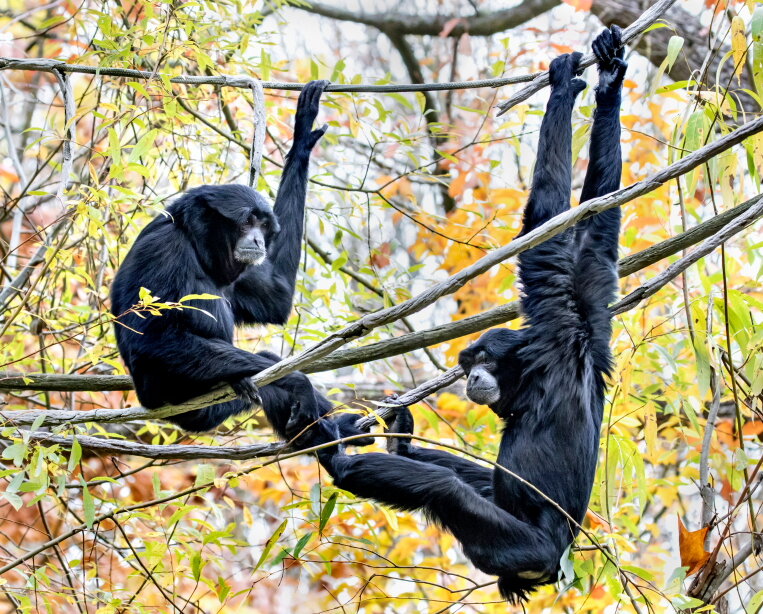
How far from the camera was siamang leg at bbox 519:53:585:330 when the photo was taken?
4594mm

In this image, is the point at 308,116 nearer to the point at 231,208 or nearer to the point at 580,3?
the point at 231,208

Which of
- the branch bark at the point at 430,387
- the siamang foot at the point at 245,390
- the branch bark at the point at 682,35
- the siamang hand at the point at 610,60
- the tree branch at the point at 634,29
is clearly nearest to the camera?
the branch bark at the point at 430,387

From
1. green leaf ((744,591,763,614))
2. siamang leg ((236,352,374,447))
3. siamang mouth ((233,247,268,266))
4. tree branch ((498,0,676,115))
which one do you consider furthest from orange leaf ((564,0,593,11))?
green leaf ((744,591,763,614))

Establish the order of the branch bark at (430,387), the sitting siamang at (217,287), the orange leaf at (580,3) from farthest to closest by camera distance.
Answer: the orange leaf at (580,3), the sitting siamang at (217,287), the branch bark at (430,387)

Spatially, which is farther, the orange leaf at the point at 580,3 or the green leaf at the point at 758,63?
the orange leaf at the point at 580,3

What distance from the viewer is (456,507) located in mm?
4621

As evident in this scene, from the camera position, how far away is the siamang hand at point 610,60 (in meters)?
4.54

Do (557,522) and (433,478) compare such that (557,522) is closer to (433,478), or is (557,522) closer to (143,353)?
(433,478)

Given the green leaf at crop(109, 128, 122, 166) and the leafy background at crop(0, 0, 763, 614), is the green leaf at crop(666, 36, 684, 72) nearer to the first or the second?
the leafy background at crop(0, 0, 763, 614)

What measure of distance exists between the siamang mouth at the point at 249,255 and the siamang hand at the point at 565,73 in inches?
89.0

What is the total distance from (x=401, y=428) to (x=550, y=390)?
3.69 feet

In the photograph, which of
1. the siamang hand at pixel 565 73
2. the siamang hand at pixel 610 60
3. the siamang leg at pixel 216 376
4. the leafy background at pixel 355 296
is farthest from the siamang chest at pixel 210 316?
the siamang hand at pixel 610 60

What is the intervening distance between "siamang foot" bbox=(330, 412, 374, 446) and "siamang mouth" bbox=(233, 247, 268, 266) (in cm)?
122

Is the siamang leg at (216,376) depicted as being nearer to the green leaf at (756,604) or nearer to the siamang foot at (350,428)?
the siamang foot at (350,428)
